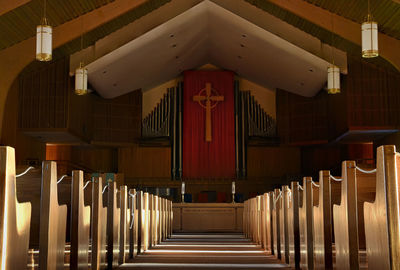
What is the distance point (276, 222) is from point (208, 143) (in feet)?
37.1

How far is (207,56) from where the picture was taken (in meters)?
16.9

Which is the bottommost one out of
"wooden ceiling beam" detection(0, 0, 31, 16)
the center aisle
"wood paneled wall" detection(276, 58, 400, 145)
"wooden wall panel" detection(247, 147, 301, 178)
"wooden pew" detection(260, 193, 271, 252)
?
the center aisle

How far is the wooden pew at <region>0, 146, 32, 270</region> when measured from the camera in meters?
2.36

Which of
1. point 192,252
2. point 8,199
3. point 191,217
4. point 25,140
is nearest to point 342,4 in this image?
point 191,217

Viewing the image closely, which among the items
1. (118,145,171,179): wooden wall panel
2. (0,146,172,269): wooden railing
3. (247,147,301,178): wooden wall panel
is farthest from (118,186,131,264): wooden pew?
(247,147,301,178): wooden wall panel

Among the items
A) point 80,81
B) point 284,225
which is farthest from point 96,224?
point 80,81

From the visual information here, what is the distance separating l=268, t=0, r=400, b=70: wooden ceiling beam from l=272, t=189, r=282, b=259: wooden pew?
21.0 ft

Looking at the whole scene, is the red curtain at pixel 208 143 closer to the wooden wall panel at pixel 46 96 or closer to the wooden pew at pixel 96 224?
the wooden wall panel at pixel 46 96

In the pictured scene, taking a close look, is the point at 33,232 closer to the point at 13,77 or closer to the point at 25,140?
the point at 13,77

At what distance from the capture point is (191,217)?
11945 mm

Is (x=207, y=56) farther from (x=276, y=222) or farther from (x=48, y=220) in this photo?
(x=48, y=220)

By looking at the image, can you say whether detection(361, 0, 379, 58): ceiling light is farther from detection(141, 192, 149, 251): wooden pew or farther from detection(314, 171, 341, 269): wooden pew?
detection(314, 171, 341, 269): wooden pew

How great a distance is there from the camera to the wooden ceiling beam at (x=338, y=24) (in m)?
11.2

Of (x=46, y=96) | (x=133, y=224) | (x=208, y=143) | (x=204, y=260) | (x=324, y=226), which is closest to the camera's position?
(x=324, y=226)
